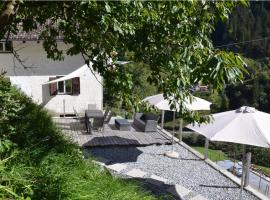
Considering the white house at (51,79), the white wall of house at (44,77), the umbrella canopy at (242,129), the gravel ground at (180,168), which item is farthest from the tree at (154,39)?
the white wall of house at (44,77)

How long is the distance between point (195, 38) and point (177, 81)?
1.97 ft

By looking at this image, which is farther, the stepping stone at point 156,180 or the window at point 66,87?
the window at point 66,87

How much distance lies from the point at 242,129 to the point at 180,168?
3.66 m

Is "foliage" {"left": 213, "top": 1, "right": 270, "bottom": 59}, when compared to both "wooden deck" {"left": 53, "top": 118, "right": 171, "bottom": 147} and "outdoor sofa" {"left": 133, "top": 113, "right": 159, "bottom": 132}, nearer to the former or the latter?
"outdoor sofa" {"left": 133, "top": 113, "right": 159, "bottom": 132}

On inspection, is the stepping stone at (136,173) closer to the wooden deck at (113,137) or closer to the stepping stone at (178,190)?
the stepping stone at (178,190)

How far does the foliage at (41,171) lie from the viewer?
4590 mm

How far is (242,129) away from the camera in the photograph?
430 inches

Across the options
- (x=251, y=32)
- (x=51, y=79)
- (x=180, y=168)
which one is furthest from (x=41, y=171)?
(x=251, y=32)

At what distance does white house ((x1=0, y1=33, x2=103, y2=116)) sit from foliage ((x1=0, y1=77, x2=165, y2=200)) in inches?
684

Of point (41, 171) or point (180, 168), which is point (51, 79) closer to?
point (180, 168)

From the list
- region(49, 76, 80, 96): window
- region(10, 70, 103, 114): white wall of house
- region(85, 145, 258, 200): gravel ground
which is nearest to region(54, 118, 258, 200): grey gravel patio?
region(85, 145, 258, 200): gravel ground

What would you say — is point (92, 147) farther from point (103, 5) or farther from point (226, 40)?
point (226, 40)

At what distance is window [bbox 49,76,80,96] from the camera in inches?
949

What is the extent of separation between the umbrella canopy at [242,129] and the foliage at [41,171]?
5058 millimetres
